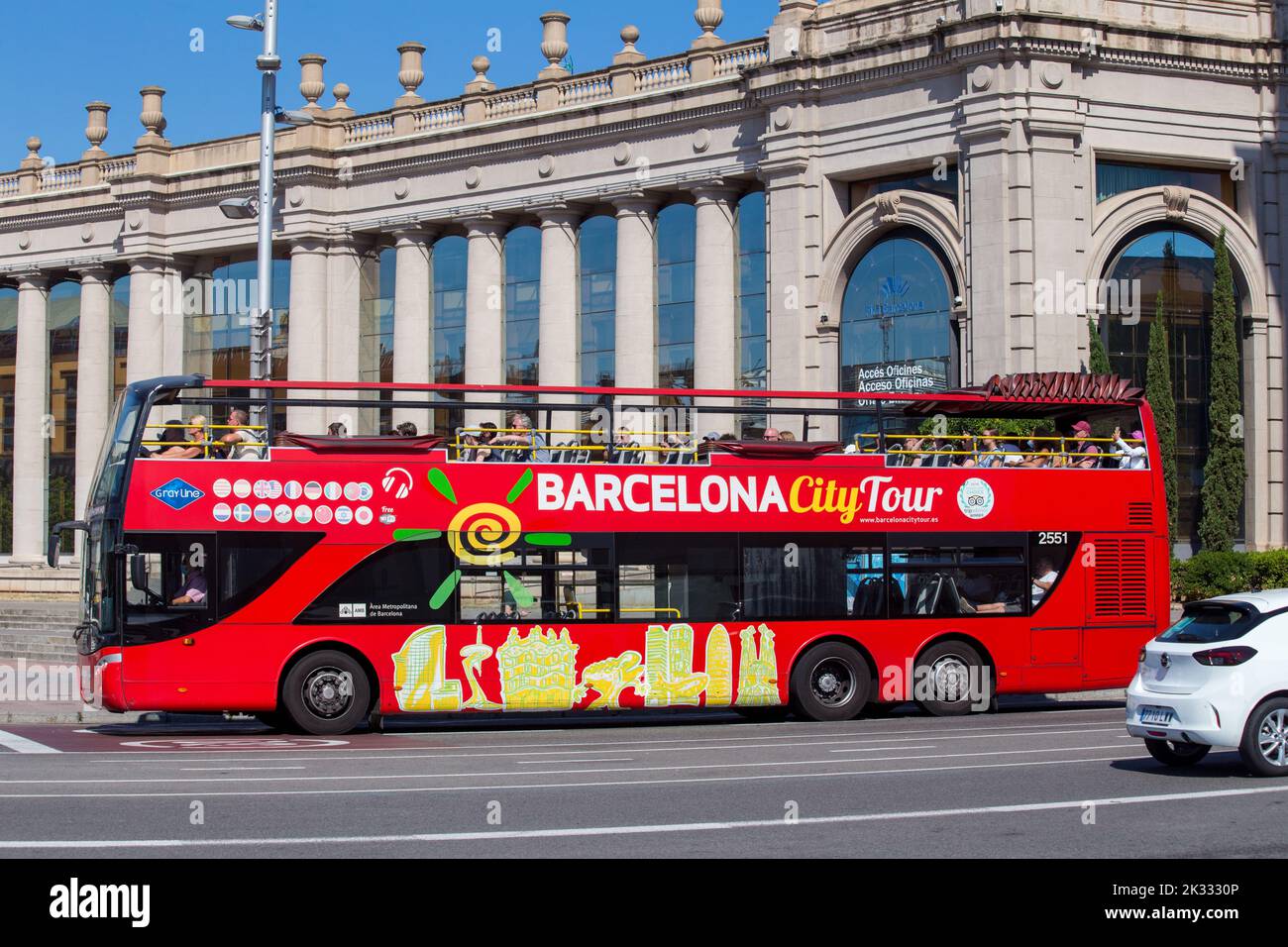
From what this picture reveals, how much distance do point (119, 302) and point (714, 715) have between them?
119ft

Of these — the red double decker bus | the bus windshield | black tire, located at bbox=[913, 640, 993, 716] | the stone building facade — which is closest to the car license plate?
A: the red double decker bus

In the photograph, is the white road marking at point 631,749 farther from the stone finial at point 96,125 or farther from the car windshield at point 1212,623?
the stone finial at point 96,125

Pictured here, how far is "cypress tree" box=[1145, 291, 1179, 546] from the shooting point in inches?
1425

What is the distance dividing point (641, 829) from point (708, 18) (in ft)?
110

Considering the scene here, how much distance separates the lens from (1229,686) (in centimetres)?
1478

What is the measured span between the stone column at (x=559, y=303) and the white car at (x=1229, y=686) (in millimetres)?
30313

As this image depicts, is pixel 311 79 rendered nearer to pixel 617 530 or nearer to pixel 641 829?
pixel 617 530

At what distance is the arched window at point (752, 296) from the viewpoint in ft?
137

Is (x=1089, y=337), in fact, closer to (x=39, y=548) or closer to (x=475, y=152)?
(x=475, y=152)

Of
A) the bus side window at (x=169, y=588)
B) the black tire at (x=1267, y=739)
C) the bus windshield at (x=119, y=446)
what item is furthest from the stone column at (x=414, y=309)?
the black tire at (x=1267, y=739)

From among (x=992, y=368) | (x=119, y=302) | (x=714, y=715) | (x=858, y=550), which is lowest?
(x=714, y=715)

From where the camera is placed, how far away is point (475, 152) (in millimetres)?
46438
